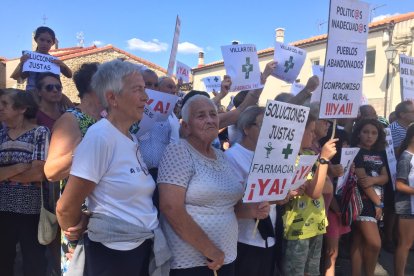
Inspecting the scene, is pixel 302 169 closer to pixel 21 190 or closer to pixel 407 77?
pixel 21 190

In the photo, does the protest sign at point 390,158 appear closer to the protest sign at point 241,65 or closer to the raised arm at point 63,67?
the protest sign at point 241,65

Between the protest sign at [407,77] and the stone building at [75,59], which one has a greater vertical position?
the stone building at [75,59]

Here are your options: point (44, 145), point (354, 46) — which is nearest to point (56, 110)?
point (44, 145)

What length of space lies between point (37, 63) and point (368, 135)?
158 inches

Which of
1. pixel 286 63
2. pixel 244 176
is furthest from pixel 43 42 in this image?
pixel 244 176

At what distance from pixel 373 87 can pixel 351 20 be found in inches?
691

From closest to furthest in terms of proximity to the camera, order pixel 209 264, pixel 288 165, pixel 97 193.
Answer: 1. pixel 97 193
2. pixel 209 264
3. pixel 288 165

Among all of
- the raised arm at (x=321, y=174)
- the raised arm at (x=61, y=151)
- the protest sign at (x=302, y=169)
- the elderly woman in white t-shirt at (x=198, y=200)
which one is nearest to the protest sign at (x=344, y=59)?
the raised arm at (x=321, y=174)

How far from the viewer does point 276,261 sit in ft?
10.5

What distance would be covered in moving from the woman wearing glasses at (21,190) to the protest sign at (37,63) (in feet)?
5.92

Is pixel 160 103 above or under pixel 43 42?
under

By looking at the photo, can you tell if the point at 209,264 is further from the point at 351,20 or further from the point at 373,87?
the point at 373,87

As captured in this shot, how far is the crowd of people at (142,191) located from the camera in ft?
6.40

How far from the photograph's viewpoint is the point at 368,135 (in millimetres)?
4215
